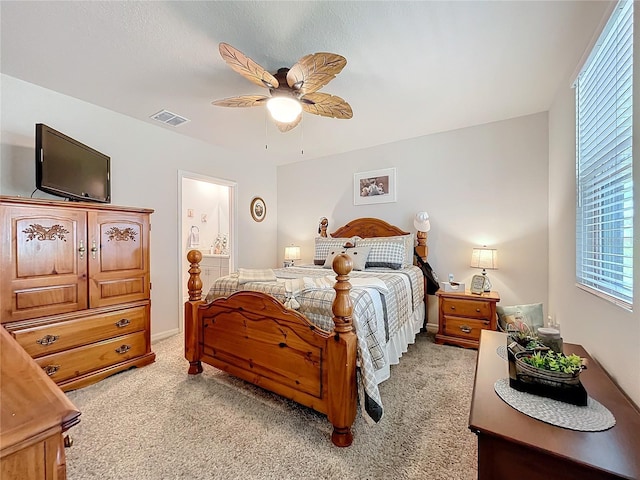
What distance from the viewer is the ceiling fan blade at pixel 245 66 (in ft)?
5.07

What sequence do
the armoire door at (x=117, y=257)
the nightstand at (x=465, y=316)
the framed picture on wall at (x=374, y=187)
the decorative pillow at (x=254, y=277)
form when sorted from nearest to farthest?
the decorative pillow at (x=254, y=277)
the armoire door at (x=117, y=257)
the nightstand at (x=465, y=316)
the framed picture on wall at (x=374, y=187)

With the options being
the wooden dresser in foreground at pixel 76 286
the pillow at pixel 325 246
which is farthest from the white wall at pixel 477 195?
the wooden dresser in foreground at pixel 76 286

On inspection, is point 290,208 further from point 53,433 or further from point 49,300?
point 53,433

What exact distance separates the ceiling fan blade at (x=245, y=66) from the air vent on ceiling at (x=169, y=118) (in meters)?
1.57

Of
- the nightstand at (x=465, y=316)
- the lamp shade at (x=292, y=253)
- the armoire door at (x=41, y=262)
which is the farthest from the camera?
the lamp shade at (x=292, y=253)

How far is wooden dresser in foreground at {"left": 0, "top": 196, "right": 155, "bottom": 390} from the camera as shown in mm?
1924

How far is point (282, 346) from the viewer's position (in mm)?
1872

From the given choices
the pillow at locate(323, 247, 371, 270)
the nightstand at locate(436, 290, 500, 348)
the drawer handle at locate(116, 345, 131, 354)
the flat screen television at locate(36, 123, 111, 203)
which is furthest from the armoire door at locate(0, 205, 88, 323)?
the nightstand at locate(436, 290, 500, 348)

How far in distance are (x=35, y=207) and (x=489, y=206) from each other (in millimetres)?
4224

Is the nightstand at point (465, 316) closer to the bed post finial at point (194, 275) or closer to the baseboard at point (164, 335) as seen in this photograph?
the bed post finial at point (194, 275)

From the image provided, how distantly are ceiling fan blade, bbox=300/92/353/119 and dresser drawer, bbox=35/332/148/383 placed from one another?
2556 mm

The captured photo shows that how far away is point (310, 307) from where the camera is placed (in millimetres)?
1860

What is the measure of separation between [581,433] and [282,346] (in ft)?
4.83

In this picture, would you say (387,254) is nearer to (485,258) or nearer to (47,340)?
(485,258)
